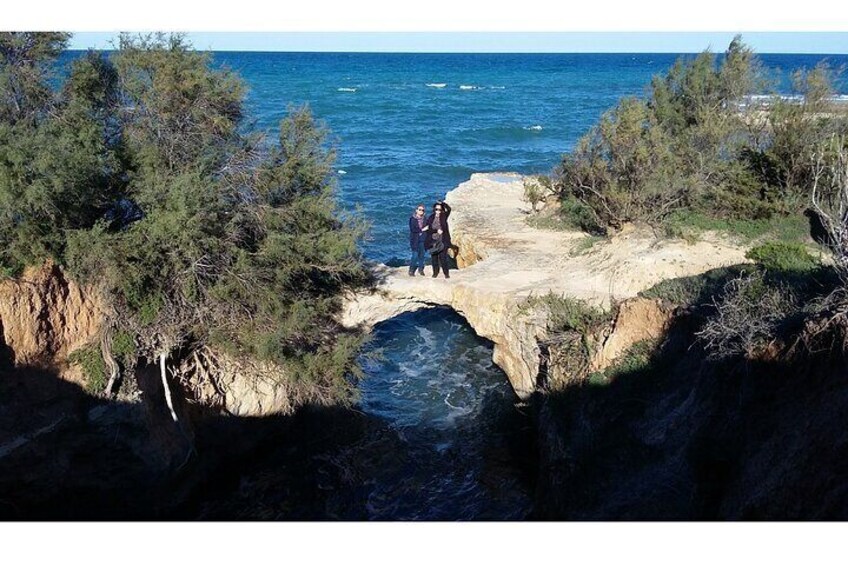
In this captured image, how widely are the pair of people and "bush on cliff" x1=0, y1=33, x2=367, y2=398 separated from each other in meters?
Answer: 2.21

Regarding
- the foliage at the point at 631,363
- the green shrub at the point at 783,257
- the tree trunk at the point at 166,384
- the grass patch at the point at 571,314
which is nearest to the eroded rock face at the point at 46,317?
the tree trunk at the point at 166,384

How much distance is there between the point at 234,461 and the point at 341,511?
9.61 feet

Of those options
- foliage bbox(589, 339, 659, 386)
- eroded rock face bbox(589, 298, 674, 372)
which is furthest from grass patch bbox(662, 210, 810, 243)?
foliage bbox(589, 339, 659, 386)

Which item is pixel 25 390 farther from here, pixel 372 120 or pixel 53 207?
pixel 372 120

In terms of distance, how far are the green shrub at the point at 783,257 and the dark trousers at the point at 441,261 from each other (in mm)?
7654

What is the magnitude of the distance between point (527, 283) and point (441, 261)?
7.81ft

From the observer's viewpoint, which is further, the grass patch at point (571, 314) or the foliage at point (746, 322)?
the grass patch at point (571, 314)

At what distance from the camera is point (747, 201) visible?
1748cm

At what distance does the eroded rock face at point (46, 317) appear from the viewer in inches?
442

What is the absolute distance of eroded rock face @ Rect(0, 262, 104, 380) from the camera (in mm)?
11234

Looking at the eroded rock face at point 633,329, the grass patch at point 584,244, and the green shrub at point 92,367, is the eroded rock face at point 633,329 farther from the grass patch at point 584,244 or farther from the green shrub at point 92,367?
the green shrub at point 92,367

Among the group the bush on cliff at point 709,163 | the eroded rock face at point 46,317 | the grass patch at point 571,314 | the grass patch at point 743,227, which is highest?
the bush on cliff at point 709,163

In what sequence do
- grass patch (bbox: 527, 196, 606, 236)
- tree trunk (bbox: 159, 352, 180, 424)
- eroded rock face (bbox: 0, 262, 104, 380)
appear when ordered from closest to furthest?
eroded rock face (bbox: 0, 262, 104, 380), tree trunk (bbox: 159, 352, 180, 424), grass patch (bbox: 527, 196, 606, 236)

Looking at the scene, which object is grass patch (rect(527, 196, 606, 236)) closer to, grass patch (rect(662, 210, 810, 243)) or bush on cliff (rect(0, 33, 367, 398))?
grass patch (rect(662, 210, 810, 243))
